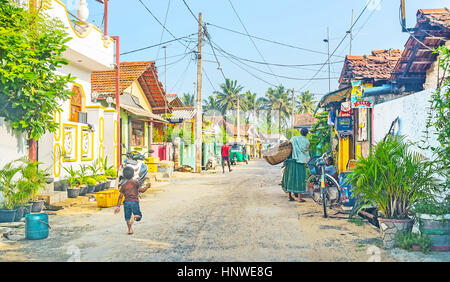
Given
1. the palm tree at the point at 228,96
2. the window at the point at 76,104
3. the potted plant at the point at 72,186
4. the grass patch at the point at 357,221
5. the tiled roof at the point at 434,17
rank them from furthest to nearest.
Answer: the palm tree at the point at 228,96
the window at the point at 76,104
the potted plant at the point at 72,186
the tiled roof at the point at 434,17
the grass patch at the point at 357,221

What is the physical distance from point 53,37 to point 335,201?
7.37 meters

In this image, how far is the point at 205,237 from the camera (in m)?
6.07

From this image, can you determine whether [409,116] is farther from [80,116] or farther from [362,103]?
[80,116]

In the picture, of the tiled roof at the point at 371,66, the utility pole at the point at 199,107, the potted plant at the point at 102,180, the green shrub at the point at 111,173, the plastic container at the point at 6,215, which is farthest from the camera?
the utility pole at the point at 199,107

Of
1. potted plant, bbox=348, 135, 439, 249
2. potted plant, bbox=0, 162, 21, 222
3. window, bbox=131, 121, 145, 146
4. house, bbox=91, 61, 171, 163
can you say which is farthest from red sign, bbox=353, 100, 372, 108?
window, bbox=131, 121, 145, 146

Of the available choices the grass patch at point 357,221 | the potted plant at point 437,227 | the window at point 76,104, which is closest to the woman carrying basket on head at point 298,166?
the grass patch at point 357,221

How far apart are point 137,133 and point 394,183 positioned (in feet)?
57.2

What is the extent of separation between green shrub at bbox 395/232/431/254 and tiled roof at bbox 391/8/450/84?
14.7 ft

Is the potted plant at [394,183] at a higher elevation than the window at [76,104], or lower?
lower

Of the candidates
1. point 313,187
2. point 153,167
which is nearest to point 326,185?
point 313,187

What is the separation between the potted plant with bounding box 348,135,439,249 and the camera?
5.45 metres

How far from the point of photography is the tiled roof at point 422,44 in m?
8.40

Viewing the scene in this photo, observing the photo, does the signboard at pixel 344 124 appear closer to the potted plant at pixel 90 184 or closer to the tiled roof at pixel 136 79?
the potted plant at pixel 90 184

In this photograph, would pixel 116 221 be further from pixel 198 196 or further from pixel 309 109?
pixel 309 109
